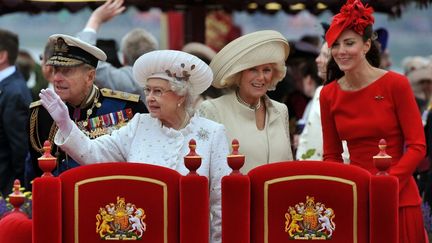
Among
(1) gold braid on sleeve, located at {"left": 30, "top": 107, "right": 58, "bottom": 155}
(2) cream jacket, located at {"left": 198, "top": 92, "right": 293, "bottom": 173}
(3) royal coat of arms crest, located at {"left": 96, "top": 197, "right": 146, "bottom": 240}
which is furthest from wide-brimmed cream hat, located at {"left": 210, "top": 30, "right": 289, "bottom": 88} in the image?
(3) royal coat of arms crest, located at {"left": 96, "top": 197, "right": 146, "bottom": 240}

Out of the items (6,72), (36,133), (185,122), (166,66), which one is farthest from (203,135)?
(6,72)

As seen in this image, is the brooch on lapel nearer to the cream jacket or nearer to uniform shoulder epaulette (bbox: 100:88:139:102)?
the cream jacket

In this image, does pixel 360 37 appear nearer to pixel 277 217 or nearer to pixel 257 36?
pixel 257 36

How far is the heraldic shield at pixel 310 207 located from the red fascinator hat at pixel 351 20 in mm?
999

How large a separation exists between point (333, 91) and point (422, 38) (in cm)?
1261

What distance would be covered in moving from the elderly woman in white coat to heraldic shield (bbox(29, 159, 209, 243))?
53 cm

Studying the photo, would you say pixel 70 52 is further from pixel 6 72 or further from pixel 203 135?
pixel 6 72

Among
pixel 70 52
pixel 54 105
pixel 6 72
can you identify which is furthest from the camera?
pixel 6 72

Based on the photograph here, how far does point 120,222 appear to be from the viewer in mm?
5770

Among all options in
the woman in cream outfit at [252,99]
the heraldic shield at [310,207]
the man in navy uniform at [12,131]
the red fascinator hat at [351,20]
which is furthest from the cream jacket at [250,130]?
the man in navy uniform at [12,131]

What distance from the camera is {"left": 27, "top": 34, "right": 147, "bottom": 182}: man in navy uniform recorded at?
719 cm

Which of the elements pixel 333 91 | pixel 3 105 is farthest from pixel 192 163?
pixel 3 105

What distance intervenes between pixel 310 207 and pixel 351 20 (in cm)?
115

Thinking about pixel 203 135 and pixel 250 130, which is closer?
pixel 203 135
